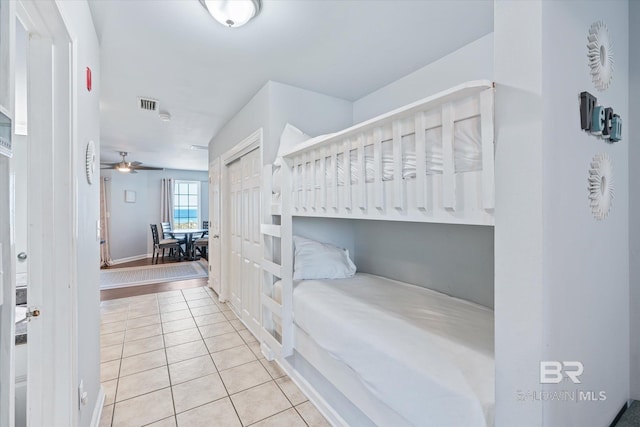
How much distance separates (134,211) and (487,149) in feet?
28.0

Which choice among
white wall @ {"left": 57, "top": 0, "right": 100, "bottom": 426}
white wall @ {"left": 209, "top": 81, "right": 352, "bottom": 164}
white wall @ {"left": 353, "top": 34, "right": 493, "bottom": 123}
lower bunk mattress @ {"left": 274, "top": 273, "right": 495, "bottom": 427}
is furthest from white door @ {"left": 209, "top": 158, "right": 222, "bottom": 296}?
lower bunk mattress @ {"left": 274, "top": 273, "right": 495, "bottom": 427}

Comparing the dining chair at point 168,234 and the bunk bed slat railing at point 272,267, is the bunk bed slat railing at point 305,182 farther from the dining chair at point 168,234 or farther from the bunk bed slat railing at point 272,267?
the dining chair at point 168,234

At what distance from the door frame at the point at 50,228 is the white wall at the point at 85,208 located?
0.22 feet

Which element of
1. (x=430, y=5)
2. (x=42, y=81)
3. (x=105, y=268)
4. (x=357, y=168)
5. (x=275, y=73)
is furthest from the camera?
(x=105, y=268)

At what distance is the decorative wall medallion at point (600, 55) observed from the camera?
3.08ft

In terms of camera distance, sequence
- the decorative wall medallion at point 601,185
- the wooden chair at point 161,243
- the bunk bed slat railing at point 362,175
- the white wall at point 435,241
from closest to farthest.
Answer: the decorative wall medallion at point 601,185 < the bunk bed slat railing at point 362,175 < the white wall at point 435,241 < the wooden chair at point 161,243

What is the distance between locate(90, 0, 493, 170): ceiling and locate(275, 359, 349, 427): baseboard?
2391 millimetres

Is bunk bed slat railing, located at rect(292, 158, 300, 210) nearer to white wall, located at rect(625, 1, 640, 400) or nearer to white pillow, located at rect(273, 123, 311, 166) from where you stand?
white pillow, located at rect(273, 123, 311, 166)

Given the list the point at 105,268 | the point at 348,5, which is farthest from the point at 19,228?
the point at 105,268

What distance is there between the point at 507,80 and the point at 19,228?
271 cm

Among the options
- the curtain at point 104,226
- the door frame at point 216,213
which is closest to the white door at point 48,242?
the door frame at point 216,213

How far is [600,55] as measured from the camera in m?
0.98

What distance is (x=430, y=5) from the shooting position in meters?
1.61

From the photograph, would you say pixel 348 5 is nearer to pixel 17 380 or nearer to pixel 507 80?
pixel 507 80
